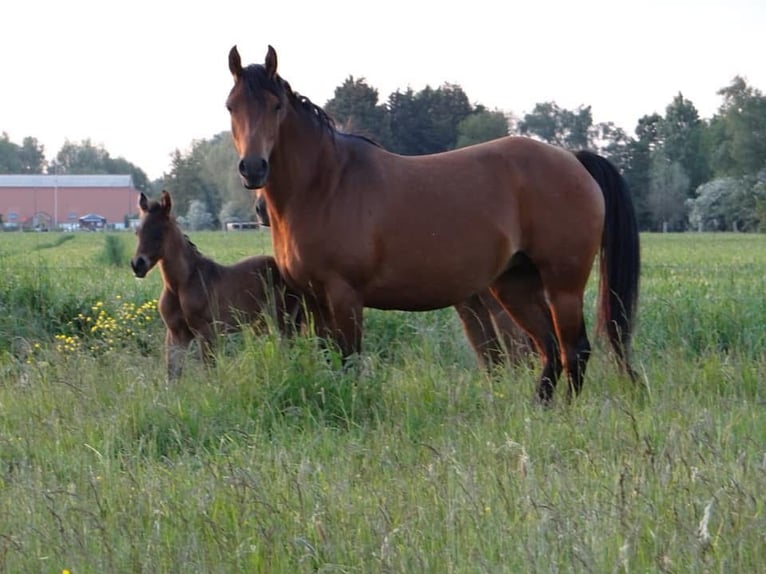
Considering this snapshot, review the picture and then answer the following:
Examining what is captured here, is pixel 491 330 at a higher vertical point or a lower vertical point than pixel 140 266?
lower

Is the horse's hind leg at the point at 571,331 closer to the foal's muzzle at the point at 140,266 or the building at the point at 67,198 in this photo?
the foal's muzzle at the point at 140,266

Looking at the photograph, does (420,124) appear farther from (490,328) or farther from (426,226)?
(426,226)

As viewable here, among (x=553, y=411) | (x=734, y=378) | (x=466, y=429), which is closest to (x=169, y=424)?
(x=466, y=429)

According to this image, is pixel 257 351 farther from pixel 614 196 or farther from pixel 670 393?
pixel 614 196

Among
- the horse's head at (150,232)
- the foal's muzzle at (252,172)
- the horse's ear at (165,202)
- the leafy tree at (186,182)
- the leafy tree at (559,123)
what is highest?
the leafy tree at (559,123)

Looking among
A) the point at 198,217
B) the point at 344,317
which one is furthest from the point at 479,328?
the point at 198,217

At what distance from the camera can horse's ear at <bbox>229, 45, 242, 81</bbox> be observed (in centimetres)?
656

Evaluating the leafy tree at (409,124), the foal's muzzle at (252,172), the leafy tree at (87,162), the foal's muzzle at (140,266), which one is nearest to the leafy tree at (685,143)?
the leafy tree at (409,124)

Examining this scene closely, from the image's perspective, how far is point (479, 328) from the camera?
26.2 ft

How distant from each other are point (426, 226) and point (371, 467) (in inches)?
100

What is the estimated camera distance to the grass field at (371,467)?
340 cm

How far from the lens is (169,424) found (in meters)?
5.43

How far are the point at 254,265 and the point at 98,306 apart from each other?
2035 millimetres

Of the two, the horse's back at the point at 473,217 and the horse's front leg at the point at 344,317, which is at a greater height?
the horse's back at the point at 473,217
